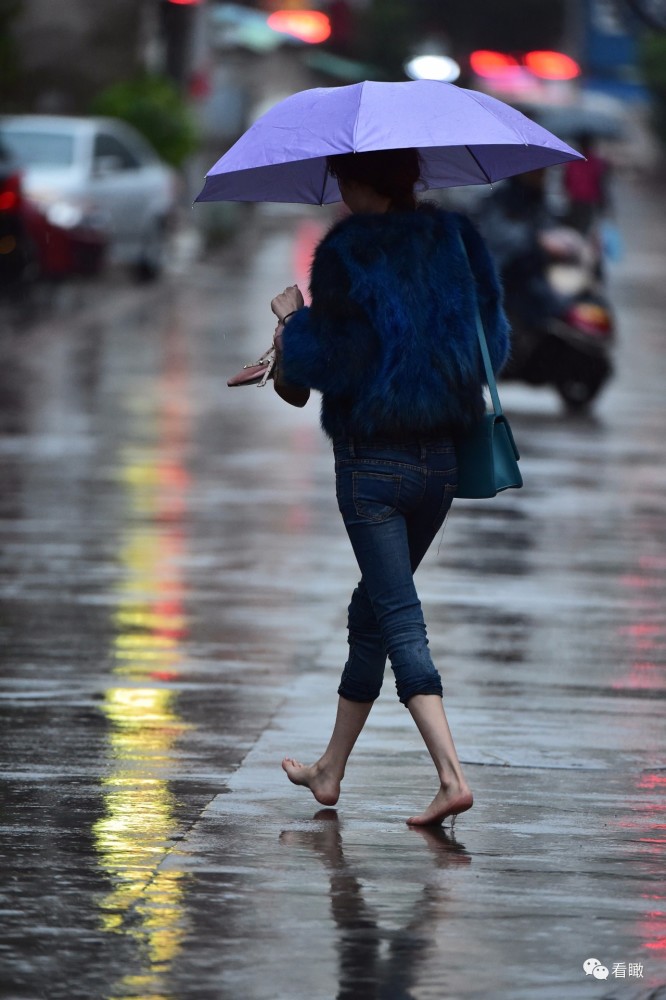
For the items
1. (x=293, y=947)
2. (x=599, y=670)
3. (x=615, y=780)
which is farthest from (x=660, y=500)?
(x=293, y=947)

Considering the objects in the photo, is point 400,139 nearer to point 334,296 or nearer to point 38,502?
point 334,296

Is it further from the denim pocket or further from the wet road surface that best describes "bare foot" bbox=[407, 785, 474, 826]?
the denim pocket

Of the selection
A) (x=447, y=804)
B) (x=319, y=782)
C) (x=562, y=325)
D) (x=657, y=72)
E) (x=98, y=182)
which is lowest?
(x=657, y=72)

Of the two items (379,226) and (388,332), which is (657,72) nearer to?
(379,226)

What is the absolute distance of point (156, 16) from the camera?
39469 mm

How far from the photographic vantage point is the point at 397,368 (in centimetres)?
527

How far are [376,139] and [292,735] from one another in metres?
1.89

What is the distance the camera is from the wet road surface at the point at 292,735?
14.4 ft

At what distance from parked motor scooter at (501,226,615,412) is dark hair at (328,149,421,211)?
10.8 m

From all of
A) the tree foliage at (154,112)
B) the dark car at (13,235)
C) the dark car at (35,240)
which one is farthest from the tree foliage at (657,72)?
the dark car at (13,235)

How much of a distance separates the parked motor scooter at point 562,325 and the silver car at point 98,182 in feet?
23.9

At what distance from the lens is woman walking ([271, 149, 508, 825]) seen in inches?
208

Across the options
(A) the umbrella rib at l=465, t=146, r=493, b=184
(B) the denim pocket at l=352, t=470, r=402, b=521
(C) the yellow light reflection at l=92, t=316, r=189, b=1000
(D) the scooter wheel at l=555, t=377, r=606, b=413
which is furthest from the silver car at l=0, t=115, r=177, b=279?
(B) the denim pocket at l=352, t=470, r=402, b=521

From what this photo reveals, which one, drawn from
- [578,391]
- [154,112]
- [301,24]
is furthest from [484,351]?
[301,24]
